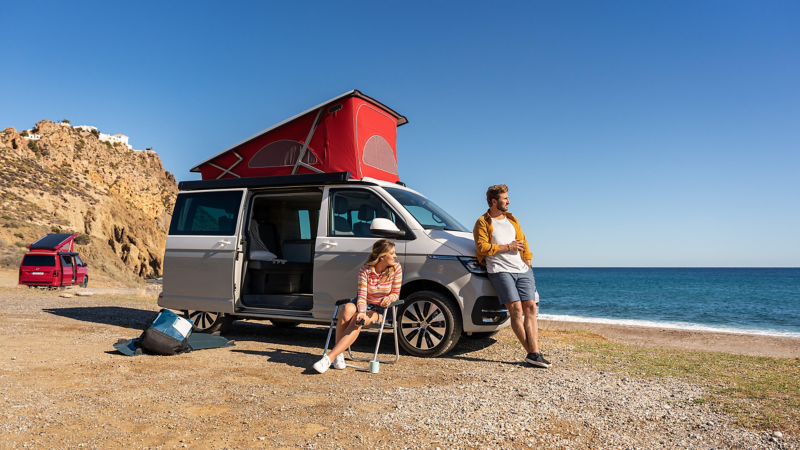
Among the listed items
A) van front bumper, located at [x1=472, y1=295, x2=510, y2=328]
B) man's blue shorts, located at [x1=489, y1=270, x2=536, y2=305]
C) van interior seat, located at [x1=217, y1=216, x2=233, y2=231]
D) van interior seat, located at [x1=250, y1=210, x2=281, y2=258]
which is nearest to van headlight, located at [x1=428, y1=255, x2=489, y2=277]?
man's blue shorts, located at [x1=489, y1=270, x2=536, y2=305]

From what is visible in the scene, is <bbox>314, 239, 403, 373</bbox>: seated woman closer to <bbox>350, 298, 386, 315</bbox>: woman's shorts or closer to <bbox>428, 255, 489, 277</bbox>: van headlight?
<bbox>350, 298, 386, 315</bbox>: woman's shorts

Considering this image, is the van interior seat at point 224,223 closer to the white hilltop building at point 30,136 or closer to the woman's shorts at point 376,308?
the woman's shorts at point 376,308

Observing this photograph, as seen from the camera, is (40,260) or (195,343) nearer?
(195,343)

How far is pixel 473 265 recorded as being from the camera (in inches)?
241

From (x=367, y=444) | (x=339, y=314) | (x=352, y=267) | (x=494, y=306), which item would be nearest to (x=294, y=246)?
(x=352, y=267)

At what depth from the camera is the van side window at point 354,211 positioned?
6.76 m

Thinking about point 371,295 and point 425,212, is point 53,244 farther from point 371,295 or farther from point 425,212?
point 371,295

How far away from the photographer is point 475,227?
6082 millimetres

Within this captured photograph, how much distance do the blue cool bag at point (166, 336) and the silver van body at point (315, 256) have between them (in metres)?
1.08

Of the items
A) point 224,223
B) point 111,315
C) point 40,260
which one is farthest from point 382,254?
point 40,260

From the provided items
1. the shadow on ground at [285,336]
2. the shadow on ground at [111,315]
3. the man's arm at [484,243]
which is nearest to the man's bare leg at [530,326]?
the shadow on ground at [285,336]

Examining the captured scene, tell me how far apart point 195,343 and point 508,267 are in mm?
4100

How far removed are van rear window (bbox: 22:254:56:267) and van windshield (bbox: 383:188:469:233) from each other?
17904 millimetres

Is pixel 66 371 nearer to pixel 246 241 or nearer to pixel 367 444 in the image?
pixel 246 241
